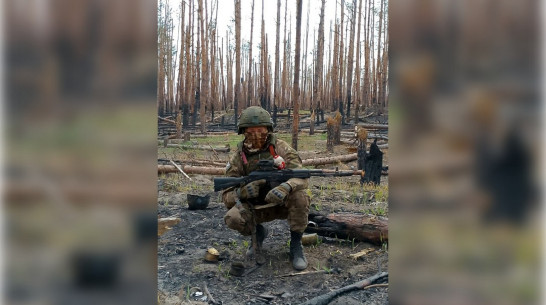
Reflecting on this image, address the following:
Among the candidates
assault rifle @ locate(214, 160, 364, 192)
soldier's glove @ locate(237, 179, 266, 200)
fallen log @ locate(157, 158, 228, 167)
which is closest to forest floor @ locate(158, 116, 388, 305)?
soldier's glove @ locate(237, 179, 266, 200)

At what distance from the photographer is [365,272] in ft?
11.6

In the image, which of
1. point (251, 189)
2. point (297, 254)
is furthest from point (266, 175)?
point (297, 254)

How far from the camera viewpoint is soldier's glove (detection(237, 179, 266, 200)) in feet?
12.6

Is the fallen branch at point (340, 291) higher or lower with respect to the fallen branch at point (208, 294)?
higher

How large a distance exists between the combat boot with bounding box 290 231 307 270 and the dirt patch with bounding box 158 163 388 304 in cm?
8

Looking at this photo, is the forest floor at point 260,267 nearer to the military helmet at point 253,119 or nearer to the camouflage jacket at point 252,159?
the camouflage jacket at point 252,159

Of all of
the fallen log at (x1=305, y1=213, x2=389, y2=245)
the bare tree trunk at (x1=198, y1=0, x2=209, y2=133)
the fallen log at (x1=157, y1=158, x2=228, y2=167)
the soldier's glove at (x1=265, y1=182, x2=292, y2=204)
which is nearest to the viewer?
the soldier's glove at (x1=265, y1=182, x2=292, y2=204)

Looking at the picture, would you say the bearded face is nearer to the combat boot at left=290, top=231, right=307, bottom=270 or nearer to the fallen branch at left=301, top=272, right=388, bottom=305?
the combat boot at left=290, top=231, right=307, bottom=270

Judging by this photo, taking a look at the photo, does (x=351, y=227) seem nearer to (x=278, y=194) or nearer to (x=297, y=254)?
(x=297, y=254)

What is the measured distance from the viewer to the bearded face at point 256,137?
3.96 meters

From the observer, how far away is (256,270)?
3.74 m

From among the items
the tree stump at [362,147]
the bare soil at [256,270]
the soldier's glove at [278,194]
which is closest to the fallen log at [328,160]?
the tree stump at [362,147]
